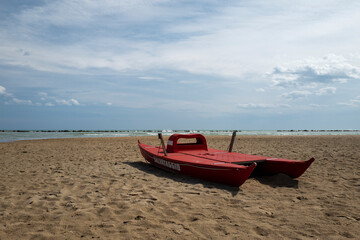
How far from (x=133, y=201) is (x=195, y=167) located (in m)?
2.50

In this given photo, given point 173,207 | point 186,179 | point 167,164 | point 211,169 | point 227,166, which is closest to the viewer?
point 173,207

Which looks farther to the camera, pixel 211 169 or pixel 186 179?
pixel 186 179

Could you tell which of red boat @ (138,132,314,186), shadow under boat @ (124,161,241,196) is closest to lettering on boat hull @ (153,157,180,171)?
red boat @ (138,132,314,186)

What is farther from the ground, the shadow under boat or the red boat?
the red boat

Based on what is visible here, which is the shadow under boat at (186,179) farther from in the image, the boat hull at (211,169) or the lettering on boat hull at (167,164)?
the lettering on boat hull at (167,164)

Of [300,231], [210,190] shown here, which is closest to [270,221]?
[300,231]

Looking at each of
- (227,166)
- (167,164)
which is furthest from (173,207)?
(167,164)

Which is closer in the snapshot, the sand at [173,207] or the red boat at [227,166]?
the sand at [173,207]

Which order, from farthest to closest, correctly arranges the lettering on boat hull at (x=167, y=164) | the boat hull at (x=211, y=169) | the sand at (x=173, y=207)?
the lettering on boat hull at (x=167, y=164), the boat hull at (x=211, y=169), the sand at (x=173, y=207)

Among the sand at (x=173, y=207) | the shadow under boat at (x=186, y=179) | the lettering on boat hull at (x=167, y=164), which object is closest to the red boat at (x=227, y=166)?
the lettering on boat hull at (x=167, y=164)

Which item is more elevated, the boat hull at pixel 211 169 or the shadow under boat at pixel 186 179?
the boat hull at pixel 211 169

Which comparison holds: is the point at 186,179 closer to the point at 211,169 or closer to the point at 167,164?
the point at 211,169

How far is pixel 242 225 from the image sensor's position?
4094mm

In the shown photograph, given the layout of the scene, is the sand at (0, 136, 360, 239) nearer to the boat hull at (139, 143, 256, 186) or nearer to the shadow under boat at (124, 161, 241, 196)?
the shadow under boat at (124, 161, 241, 196)
